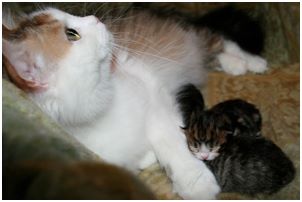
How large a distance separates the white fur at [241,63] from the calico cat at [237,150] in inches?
14.0

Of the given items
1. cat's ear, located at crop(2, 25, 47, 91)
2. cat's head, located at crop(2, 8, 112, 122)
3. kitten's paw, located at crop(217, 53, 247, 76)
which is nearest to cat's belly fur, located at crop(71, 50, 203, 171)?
cat's head, located at crop(2, 8, 112, 122)

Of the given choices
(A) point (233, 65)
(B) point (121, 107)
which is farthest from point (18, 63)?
(A) point (233, 65)

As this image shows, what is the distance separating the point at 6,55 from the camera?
1.31 metres

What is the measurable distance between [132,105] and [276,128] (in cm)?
63

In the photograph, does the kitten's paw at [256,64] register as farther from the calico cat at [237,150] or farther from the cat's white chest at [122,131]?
the cat's white chest at [122,131]

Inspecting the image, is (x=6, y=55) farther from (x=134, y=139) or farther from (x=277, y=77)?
(x=277, y=77)

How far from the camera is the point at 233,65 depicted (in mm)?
2150

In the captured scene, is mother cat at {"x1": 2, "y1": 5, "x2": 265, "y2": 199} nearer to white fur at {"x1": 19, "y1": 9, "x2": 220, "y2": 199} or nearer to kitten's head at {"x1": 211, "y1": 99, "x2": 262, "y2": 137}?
white fur at {"x1": 19, "y1": 9, "x2": 220, "y2": 199}

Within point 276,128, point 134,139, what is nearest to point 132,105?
point 134,139

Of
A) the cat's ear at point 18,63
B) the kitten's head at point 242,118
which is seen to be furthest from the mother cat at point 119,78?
the kitten's head at point 242,118

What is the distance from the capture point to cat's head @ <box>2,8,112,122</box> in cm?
133

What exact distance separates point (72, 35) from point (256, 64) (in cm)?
104

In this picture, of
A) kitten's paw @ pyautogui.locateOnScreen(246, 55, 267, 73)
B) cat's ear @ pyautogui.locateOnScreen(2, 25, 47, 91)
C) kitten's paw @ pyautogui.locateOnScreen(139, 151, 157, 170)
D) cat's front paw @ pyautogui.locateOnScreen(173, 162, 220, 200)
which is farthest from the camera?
kitten's paw @ pyautogui.locateOnScreen(246, 55, 267, 73)

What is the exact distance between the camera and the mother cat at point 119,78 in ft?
4.48
